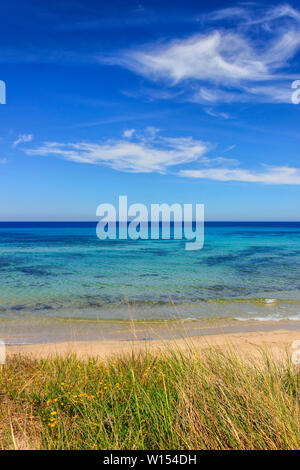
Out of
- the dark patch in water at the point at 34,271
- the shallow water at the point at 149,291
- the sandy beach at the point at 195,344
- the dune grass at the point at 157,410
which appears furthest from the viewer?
the dark patch in water at the point at 34,271

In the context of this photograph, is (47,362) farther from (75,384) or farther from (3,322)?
(3,322)

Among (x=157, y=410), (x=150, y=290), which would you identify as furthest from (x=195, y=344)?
(x=150, y=290)

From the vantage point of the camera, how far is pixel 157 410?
10.5ft

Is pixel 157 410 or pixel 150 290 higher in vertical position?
pixel 157 410

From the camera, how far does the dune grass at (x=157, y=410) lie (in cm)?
273

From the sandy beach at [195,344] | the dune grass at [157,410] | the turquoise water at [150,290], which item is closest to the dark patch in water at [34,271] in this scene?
the turquoise water at [150,290]

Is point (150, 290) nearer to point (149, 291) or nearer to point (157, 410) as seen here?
point (149, 291)

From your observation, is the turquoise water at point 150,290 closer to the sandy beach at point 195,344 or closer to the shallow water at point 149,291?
the shallow water at point 149,291

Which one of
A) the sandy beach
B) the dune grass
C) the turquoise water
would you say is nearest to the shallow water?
the turquoise water

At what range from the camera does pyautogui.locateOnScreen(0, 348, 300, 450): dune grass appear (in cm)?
273

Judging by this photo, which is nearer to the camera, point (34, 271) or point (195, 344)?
point (195, 344)

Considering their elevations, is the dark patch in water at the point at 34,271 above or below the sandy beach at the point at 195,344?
above

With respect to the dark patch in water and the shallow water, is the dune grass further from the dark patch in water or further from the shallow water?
the dark patch in water
